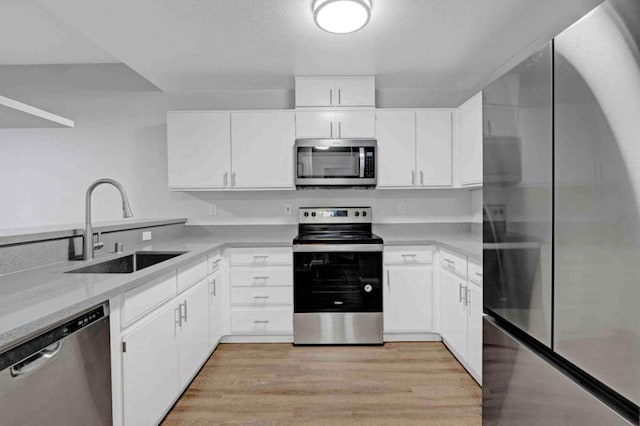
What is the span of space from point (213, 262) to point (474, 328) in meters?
1.85

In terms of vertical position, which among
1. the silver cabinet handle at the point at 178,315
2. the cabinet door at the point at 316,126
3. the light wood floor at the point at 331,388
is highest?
the cabinet door at the point at 316,126

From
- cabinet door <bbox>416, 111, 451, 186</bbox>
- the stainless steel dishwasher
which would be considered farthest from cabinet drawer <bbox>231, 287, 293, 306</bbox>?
the stainless steel dishwasher

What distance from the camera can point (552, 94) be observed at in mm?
1087

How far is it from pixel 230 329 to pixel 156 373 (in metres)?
1.28

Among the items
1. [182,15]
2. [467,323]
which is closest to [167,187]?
[182,15]

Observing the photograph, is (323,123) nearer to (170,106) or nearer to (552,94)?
(170,106)

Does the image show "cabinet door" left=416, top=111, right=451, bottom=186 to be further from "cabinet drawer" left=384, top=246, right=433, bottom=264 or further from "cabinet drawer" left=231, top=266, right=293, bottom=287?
"cabinet drawer" left=231, top=266, right=293, bottom=287

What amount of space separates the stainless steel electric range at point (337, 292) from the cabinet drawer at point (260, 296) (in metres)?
0.10

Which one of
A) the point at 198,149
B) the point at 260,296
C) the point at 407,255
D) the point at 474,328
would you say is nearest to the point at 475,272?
the point at 474,328

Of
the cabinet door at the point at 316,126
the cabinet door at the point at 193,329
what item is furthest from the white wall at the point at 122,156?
the cabinet door at the point at 193,329

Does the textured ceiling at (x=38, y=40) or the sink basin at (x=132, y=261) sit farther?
the textured ceiling at (x=38, y=40)

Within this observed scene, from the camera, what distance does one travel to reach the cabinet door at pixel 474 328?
228cm

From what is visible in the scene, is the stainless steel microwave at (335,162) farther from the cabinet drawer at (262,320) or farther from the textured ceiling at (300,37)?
the cabinet drawer at (262,320)

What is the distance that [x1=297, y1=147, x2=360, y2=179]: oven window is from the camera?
→ 321 centimetres
